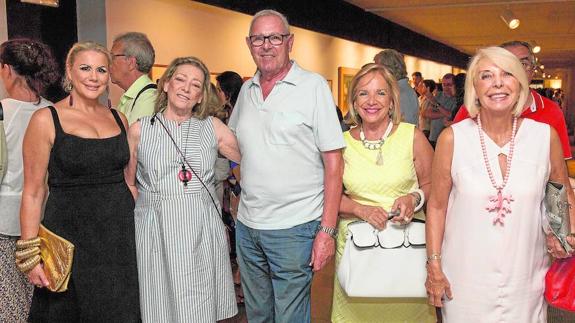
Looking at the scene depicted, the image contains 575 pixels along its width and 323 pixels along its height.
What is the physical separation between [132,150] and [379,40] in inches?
327

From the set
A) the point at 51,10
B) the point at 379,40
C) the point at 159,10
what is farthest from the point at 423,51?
the point at 51,10

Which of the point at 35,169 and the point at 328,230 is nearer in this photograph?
the point at 35,169

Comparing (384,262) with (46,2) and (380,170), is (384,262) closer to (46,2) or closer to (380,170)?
(380,170)

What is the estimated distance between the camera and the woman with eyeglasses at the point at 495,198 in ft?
6.26

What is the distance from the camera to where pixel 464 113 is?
2629mm

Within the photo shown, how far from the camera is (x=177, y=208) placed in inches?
87.0

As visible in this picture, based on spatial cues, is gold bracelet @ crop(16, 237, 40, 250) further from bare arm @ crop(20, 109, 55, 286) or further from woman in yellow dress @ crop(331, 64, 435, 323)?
woman in yellow dress @ crop(331, 64, 435, 323)

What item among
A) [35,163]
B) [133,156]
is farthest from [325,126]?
→ [35,163]

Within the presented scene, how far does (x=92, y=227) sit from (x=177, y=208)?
0.37m

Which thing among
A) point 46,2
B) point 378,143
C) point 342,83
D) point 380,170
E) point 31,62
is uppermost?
point 46,2

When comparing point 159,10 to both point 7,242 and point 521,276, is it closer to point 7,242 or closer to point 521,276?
point 7,242

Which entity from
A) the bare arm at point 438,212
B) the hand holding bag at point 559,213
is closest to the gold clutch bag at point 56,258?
the bare arm at point 438,212

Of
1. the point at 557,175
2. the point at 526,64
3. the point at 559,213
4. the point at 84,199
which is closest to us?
the point at 559,213

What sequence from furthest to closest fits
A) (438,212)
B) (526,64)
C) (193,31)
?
(193,31)
(526,64)
(438,212)
